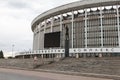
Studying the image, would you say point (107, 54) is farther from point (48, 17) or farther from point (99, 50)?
point (48, 17)

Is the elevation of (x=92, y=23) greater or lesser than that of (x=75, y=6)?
lesser

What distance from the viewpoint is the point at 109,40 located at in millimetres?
58156

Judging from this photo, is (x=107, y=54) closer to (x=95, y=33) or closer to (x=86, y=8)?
(x=95, y=33)

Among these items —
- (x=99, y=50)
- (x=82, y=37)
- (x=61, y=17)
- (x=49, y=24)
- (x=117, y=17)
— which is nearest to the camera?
(x=99, y=50)

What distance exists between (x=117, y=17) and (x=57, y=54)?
58.6 ft

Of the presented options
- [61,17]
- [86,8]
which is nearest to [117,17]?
[86,8]

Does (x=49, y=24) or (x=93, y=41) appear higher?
(x=49, y=24)

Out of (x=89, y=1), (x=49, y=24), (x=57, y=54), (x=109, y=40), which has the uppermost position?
(x=89, y=1)

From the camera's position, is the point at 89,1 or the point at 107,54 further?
the point at 89,1

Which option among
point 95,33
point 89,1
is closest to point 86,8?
point 89,1

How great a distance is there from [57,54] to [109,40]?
1383cm

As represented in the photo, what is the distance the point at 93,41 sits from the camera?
5959cm

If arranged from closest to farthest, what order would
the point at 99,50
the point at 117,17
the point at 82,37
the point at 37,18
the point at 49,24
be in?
the point at 99,50, the point at 117,17, the point at 82,37, the point at 49,24, the point at 37,18

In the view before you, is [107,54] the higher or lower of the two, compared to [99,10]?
lower
